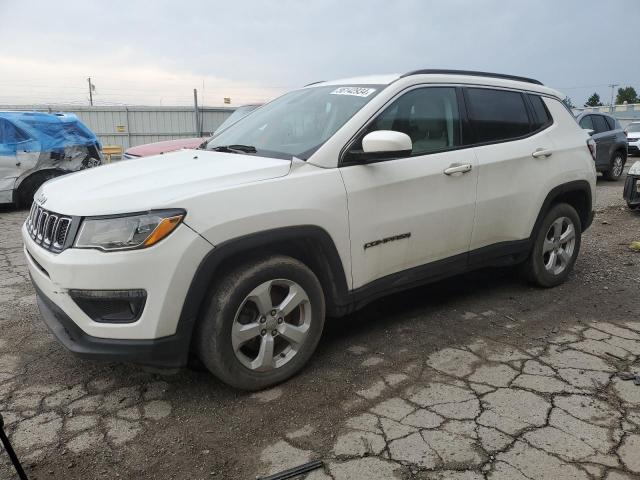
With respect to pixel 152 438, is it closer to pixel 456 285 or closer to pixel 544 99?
pixel 456 285

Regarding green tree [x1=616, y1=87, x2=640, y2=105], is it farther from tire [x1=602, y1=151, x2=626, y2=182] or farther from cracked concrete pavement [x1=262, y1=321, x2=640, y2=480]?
cracked concrete pavement [x1=262, y1=321, x2=640, y2=480]

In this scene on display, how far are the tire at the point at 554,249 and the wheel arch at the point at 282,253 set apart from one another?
7.00 ft

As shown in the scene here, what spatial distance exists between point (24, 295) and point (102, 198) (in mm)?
2665

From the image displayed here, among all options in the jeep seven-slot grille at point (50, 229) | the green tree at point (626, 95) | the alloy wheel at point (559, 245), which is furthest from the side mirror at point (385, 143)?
the green tree at point (626, 95)

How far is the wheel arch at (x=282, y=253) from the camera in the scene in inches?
103

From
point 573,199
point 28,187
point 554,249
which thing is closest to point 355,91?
point 554,249

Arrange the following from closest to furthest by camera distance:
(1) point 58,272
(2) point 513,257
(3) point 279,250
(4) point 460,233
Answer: (1) point 58,272 < (3) point 279,250 < (4) point 460,233 < (2) point 513,257

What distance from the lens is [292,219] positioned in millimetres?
2873

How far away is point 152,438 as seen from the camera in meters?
2.59

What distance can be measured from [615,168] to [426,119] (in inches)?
459

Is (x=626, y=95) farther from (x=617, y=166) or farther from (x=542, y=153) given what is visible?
(x=542, y=153)

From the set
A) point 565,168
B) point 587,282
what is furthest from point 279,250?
point 587,282

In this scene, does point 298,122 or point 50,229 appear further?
point 298,122

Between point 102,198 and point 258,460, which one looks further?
point 102,198
